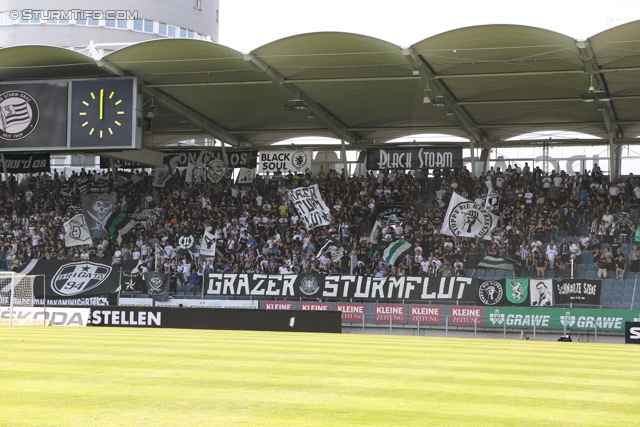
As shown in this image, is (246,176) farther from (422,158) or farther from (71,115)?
(71,115)

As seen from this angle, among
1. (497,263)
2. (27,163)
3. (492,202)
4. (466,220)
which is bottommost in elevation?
(497,263)

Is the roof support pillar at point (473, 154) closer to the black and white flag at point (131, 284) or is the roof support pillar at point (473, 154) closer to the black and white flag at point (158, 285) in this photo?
the black and white flag at point (158, 285)

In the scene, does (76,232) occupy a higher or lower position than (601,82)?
lower

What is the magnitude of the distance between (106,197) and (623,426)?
36.7m

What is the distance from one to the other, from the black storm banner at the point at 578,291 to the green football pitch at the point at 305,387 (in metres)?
12.2

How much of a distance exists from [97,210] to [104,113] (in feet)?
30.9

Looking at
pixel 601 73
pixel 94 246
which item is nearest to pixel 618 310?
pixel 601 73

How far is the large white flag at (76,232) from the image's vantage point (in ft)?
132

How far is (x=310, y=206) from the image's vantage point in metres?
38.6

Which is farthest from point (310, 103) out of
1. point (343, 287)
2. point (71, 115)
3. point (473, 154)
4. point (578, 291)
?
point (578, 291)

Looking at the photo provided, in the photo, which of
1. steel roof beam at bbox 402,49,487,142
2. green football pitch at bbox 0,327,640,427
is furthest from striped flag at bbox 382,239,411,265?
green football pitch at bbox 0,327,640,427

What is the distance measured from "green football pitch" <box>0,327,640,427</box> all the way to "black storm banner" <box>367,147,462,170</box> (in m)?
24.2

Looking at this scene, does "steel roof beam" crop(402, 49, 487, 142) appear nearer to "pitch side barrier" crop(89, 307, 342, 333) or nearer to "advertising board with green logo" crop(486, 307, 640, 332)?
"advertising board with green logo" crop(486, 307, 640, 332)

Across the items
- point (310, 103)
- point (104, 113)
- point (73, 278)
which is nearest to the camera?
point (104, 113)
